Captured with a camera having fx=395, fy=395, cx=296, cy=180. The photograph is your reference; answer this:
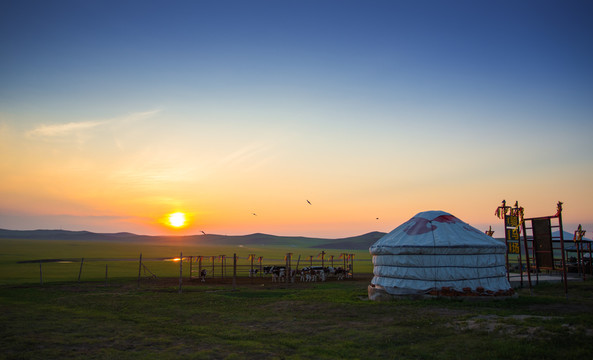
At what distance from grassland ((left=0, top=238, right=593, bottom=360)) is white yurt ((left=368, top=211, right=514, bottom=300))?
601mm

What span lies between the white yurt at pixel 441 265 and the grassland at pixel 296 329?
0.60m

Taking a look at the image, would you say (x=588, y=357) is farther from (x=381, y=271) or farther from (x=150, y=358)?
(x=381, y=271)

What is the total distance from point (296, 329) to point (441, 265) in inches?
239

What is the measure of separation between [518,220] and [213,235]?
168072 mm

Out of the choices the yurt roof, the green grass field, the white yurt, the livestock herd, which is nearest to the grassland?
the white yurt

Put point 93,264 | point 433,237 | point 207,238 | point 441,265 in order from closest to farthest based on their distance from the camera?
point 441,265
point 433,237
point 93,264
point 207,238

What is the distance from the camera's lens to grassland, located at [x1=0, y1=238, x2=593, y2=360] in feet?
21.4

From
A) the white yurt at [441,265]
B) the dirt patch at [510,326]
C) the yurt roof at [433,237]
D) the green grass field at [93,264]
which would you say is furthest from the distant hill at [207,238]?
the dirt patch at [510,326]

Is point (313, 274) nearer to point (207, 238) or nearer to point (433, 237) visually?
point (433, 237)

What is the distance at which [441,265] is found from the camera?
41.4ft

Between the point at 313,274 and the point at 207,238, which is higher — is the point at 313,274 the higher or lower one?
the higher one

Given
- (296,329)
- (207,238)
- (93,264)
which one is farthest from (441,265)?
(207,238)

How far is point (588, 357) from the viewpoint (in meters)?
5.52

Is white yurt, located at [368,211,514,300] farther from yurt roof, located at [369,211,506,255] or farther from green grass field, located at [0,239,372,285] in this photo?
green grass field, located at [0,239,372,285]
